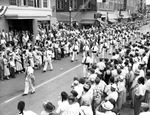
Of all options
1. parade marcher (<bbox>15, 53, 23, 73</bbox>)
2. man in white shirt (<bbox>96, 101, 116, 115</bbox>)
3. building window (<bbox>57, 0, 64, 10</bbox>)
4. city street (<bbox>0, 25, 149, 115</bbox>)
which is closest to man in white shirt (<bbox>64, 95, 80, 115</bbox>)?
man in white shirt (<bbox>96, 101, 116, 115</bbox>)

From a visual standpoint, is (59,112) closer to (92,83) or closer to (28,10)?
(92,83)

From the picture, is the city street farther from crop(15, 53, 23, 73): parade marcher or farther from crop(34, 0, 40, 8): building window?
crop(34, 0, 40, 8): building window

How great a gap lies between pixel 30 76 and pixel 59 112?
4.48 m

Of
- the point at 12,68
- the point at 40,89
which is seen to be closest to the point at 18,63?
the point at 12,68

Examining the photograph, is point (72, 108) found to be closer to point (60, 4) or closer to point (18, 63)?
point (18, 63)

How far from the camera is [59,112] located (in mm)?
5609

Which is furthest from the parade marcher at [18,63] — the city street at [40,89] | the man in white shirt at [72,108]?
the man in white shirt at [72,108]

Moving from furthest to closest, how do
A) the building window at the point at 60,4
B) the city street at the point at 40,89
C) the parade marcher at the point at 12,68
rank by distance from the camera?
the building window at the point at 60,4 → the parade marcher at the point at 12,68 → the city street at the point at 40,89

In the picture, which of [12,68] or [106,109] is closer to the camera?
[106,109]

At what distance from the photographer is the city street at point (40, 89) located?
864 cm

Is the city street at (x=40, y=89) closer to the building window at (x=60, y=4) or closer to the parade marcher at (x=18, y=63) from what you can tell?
the parade marcher at (x=18, y=63)

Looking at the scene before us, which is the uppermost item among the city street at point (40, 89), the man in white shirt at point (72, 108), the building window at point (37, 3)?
the building window at point (37, 3)

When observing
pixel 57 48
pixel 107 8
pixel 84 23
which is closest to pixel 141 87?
pixel 57 48

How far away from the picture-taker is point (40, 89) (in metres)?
10.6
